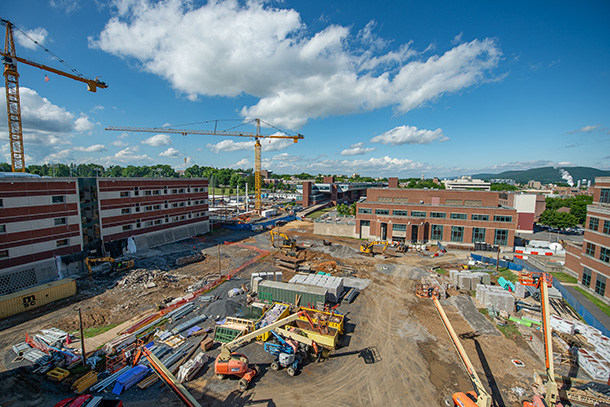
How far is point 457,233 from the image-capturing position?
5034cm

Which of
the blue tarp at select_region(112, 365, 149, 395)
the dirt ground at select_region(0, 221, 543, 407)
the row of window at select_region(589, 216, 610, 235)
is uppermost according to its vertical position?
the row of window at select_region(589, 216, 610, 235)

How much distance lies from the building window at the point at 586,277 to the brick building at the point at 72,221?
208ft

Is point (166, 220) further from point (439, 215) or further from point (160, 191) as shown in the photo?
point (439, 215)

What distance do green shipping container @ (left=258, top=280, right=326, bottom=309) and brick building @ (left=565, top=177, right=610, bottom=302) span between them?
101 feet

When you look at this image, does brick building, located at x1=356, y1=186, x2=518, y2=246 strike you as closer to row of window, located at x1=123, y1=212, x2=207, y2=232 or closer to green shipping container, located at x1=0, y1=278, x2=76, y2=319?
row of window, located at x1=123, y1=212, x2=207, y2=232

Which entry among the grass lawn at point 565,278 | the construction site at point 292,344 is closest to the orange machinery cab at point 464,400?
the construction site at point 292,344

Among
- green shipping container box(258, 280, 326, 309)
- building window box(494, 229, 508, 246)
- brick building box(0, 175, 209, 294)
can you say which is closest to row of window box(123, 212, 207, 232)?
brick building box(0, 175, 209, 294)

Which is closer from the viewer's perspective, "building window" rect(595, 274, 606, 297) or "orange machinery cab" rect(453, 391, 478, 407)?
"orange machinery cab" rect(453, 391, 478, 407)

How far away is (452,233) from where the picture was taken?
166 feet

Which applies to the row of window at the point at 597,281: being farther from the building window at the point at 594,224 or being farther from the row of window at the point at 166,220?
the row of window at the point at 166,220

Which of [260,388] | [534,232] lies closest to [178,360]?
[260,388]

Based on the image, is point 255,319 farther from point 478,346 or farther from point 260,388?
point 478,346

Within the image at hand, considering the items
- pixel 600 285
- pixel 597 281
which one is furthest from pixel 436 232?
pixel 600 285

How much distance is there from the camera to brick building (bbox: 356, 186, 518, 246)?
47750 mm
